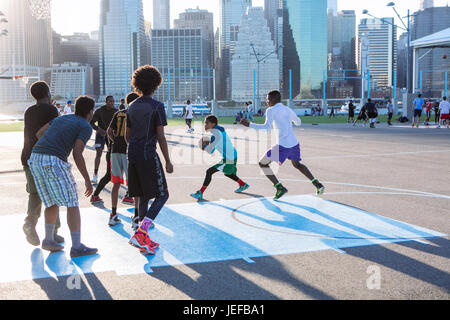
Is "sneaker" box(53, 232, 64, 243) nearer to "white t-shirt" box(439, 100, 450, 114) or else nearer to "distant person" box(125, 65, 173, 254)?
"distant person" box(125, 65, 173, 254)

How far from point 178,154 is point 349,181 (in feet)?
24.6

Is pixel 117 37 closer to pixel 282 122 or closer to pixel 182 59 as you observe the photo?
pixel 182 59

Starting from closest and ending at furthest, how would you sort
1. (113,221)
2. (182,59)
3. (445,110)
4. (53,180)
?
(53,180) → (113,221) → (445,110) → (182,59)

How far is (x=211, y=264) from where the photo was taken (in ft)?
16.1


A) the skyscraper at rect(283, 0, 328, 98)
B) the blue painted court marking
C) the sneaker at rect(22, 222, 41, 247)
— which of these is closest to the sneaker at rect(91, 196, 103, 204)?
the blue painted court marking

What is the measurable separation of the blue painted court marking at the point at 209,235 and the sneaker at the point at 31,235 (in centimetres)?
11

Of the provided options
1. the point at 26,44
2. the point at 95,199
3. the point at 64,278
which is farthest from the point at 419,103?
the point at 26,44

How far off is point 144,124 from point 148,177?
1.83ft

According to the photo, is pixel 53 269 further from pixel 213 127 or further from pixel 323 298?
pixel 213 127

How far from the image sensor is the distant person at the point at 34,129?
5645 millimetres

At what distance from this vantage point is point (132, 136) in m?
5.40

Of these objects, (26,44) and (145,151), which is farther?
(26,44)

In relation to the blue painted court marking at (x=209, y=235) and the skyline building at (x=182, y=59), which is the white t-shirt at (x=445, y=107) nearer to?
the blue painted court marking at (x=209, y=235)

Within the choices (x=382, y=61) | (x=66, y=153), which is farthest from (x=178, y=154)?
(x=382, y=61)
